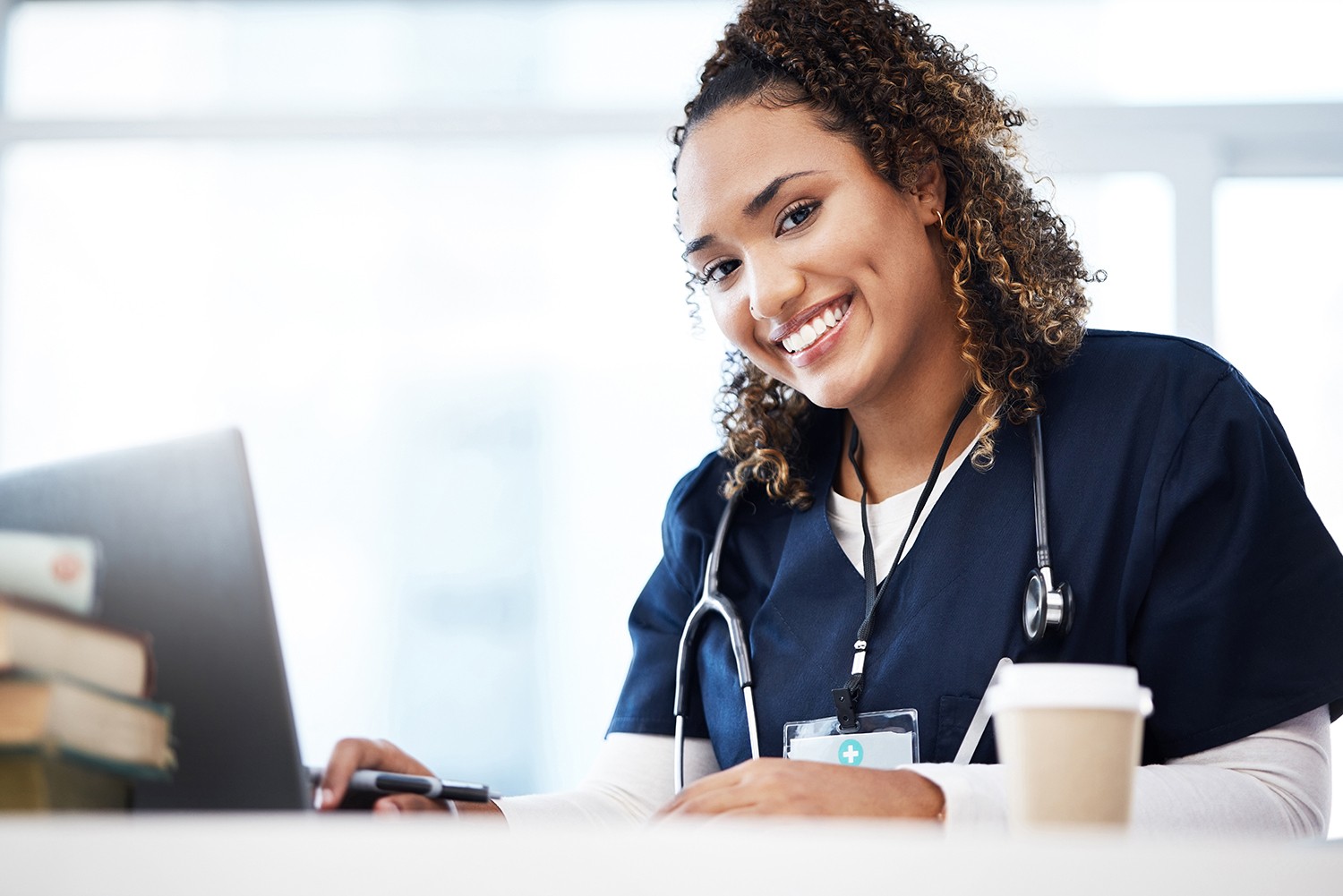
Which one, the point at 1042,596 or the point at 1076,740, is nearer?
the point at 1076,740

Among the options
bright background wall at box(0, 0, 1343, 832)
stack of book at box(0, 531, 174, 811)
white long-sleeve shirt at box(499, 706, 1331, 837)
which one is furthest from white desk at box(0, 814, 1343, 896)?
bright background wall at box(0, 0, 1343, 832)

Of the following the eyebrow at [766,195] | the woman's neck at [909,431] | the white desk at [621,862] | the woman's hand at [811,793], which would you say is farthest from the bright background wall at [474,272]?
the white desk at [621,862]

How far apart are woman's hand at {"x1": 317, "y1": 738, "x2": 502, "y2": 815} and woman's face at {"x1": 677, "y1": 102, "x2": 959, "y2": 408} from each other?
2.00 feet

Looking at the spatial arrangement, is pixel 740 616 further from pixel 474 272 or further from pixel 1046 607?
pixel 474 272

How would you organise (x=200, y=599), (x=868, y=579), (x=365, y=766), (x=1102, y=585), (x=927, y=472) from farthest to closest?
(x=927, y=472)
(x=868, y=579)
(x=1102, y=585)
(x=365, y=766)
(x=200, y=599)

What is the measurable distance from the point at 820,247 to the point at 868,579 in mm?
360

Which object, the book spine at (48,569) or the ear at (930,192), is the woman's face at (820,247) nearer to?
the ear at (930,192)

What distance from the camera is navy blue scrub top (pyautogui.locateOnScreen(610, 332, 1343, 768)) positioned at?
1069mm

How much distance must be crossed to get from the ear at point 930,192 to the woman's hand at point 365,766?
2.69 feet

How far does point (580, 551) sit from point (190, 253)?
1.18 m

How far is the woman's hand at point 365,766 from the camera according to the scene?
957mm

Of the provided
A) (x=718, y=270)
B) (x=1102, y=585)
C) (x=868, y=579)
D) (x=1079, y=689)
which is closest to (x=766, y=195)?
(x=718, y=270)

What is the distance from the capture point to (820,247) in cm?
130

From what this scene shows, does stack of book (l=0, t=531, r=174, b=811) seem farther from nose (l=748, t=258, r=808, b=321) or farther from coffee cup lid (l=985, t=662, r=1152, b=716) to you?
nose (l=748, t=258, r=808, b=321)
